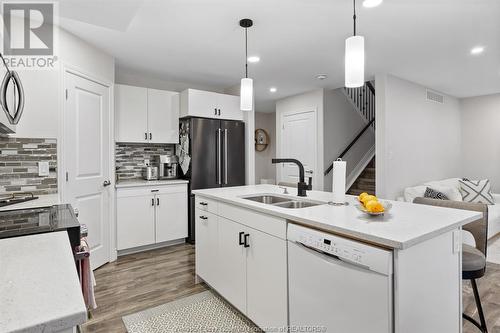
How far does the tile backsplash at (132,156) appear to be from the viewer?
395cm

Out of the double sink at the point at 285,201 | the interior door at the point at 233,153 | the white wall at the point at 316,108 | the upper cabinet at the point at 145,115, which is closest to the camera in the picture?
the double sink at the point at 285,201

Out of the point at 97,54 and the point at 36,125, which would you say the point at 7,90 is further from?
the point at 97,54

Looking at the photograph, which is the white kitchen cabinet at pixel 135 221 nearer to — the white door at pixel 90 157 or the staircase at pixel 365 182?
the white door at pixel 90 157

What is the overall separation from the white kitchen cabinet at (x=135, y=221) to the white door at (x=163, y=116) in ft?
2.93

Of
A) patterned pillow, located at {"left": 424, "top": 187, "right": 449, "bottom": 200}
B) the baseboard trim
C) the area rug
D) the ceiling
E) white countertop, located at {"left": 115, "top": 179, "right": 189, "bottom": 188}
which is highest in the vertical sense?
the ceiling

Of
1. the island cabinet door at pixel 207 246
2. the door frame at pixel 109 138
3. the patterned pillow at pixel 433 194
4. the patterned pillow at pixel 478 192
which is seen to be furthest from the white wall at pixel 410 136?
the door frame at pixel 109 138

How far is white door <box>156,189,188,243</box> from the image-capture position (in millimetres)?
3713

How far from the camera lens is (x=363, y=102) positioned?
5.96 meters

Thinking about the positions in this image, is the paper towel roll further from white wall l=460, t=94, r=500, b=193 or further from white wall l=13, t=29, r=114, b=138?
white wall l=460, t=94, r=500, b=193

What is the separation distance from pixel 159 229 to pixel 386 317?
3127 millimetres

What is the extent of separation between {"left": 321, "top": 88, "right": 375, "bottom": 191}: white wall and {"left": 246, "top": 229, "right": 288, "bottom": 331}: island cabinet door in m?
3.33

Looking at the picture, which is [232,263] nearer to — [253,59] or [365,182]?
[253,59]

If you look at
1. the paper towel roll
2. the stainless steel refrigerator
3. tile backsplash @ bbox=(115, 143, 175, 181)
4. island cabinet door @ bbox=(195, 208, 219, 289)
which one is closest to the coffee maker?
tile backsplash @ bbox=(115, 143, 175, 181)

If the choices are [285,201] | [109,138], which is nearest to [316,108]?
[285,201]
